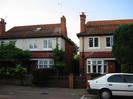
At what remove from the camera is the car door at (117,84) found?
19.8m

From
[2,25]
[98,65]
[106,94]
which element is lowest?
[106,94]

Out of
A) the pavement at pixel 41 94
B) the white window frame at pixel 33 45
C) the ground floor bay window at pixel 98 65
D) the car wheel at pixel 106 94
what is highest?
the white window frame at pixel 33 45

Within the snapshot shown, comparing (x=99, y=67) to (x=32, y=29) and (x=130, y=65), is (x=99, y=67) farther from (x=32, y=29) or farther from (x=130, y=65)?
(x=32, y=29)

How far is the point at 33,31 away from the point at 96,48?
384 inches

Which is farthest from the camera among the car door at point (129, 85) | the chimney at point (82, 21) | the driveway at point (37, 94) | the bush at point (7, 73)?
the chimney at point (82, 21)

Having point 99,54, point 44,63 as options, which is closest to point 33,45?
point 44,63

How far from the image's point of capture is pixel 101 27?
40.9 m

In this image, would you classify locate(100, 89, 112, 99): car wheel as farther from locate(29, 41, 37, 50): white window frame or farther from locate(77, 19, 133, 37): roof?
locate(29, 41, 37, 50): white window frame

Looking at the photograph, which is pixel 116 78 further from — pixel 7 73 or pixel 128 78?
pixel 7 73

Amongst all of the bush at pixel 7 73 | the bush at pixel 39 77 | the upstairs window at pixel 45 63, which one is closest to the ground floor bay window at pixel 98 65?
the upstairs window at pixel 45 63

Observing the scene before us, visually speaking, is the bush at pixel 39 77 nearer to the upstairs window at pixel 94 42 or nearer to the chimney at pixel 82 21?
the upstairs window at pixel 94 42

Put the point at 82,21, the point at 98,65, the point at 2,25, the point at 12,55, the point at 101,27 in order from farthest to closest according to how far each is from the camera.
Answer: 1. the point at 2,25
2. the point at 82,21
3. the point at 101,27
4. the point at 12,55
5. the point at 98,65

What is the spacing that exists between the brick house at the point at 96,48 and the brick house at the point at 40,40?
3.09m

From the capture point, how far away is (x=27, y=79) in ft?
109
